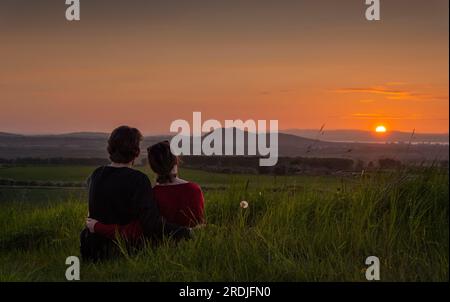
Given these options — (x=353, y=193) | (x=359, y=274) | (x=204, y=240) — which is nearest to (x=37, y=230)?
(x=204, y=240)

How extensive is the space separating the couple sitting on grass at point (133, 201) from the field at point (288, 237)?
0.18 m

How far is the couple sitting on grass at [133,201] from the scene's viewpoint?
20.9ft

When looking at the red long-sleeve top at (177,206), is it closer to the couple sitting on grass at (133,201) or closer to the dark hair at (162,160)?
the couple sitting on grass at (133,201)

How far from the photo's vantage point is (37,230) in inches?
332

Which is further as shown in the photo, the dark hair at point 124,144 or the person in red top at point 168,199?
the person in red top at point 168,199

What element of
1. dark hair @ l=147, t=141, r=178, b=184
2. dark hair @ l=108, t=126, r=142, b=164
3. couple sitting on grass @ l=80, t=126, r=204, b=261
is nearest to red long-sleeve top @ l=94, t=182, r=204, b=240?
couple sitting on grass @ l=80, t=126, r=204, b=261

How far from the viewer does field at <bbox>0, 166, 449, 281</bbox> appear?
5.84m

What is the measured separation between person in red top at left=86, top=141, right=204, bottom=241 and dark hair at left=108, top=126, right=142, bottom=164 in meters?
0.21

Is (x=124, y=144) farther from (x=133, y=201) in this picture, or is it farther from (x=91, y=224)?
(x=91, y=224)

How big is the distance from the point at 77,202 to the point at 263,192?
8.39 ft

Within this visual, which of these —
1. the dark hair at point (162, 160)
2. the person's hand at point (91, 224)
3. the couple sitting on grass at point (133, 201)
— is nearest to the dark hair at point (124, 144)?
the couple sitting on grass at point (133, 201)

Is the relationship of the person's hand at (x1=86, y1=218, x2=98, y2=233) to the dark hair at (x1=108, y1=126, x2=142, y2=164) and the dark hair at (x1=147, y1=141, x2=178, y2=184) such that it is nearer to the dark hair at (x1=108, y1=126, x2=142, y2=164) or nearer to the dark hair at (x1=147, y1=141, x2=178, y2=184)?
the dark hair at (x1=108, y1=126, x2=142, y2=164)

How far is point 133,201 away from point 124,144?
53 centimetres
